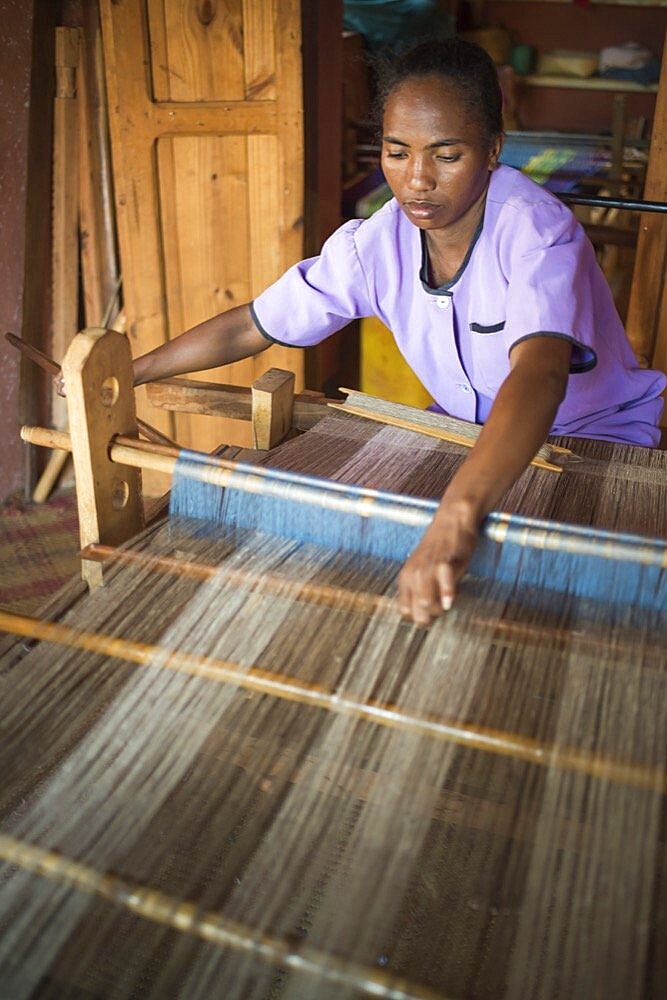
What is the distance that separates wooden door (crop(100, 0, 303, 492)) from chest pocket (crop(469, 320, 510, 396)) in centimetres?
164

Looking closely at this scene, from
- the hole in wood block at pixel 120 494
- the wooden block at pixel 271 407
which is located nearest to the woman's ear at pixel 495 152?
the wooden block at pixel 271 407

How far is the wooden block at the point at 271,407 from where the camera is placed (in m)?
2.00

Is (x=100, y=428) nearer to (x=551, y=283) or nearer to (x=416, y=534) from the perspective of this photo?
(x=416, y=534)

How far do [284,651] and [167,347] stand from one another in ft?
3.38

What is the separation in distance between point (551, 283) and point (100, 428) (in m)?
0.85

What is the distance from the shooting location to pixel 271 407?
6.57 ft

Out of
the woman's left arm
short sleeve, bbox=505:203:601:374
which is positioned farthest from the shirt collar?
the woman's left arm

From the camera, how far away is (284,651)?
1.36 meters

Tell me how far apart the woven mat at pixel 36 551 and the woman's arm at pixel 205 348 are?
1394 mm

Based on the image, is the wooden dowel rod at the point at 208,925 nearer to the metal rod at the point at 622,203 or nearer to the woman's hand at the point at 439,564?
the woman's hand at the point at 439,564

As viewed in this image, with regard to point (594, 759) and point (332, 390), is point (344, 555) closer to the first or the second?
point (594, 759)

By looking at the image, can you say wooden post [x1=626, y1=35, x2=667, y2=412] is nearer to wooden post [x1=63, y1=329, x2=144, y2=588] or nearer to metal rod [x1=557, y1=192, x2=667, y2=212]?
metal rod [x1=557, y1=192, x2=667, y2=212]

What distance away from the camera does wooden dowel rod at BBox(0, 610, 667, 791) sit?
1.17m

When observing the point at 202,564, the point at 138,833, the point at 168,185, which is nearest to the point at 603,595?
the point at 202,564
